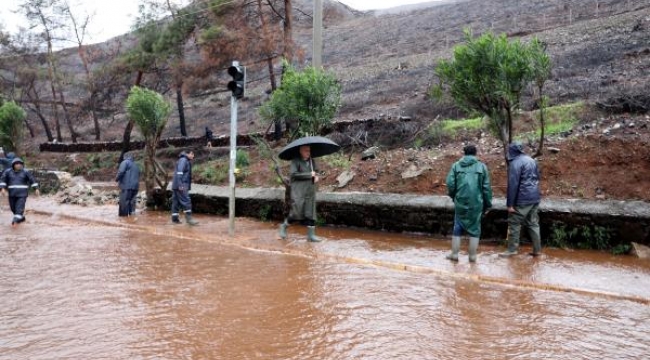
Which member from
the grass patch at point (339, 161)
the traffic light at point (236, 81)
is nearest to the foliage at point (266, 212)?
the grass patch at point (339, 161)

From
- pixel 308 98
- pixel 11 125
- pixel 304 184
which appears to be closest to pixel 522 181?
pixel 304 184

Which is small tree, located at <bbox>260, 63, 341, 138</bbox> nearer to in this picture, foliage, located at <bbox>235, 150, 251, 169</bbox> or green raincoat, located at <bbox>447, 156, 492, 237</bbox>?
green raincoat, located at <bbox>447, 156, 492, 237</bbox>

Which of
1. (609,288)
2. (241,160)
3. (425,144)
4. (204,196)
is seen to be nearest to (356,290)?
(609,288)

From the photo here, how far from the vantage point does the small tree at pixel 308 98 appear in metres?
10.3

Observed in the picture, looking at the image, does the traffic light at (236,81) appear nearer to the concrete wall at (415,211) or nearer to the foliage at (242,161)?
the concrete wall at (415,211)

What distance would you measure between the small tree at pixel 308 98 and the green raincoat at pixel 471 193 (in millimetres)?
4199

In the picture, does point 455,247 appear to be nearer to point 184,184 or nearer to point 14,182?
point 184,184

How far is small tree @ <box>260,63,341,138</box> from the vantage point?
10.3m

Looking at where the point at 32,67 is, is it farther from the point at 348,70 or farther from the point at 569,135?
the point at 569,135

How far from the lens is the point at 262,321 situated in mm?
4551

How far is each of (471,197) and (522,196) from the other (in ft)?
2.78

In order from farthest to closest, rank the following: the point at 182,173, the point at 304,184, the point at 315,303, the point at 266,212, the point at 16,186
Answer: the point at 16,186 < the point at 266,212 < the point at 182,173 < the point at 304,184 < the point at 315,303

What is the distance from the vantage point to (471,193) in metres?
6.84

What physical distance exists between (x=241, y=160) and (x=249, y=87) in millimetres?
23409
